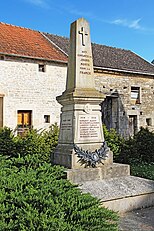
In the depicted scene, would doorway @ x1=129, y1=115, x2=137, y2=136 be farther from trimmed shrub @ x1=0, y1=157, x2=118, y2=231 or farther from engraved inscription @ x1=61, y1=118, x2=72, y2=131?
trimmed shrub @ x1=0, y1=157, x2=118, y2=231

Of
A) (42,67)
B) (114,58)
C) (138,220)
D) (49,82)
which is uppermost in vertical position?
(114,58)

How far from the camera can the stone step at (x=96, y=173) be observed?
4.77 metres

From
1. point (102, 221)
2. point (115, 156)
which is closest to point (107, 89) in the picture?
point (115, 156)

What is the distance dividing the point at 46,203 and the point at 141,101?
19192 mm

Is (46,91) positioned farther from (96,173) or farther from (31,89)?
(96,173)

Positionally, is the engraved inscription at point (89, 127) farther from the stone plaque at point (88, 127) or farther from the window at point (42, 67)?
the window at point (42, 67)

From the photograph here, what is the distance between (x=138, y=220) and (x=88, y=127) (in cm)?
194

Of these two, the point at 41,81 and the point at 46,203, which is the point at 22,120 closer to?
the point at 41,81

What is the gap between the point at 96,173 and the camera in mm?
5047

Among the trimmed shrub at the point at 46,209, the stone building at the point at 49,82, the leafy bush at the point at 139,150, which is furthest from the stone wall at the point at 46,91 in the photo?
the trimmed shrub at the point at 46,209

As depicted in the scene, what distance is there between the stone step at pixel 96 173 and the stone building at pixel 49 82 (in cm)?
1034

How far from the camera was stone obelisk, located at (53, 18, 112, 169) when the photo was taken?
17.0 ft

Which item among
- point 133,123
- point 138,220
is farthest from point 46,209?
point 133,123

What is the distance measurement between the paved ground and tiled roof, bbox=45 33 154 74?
47.1 ft
